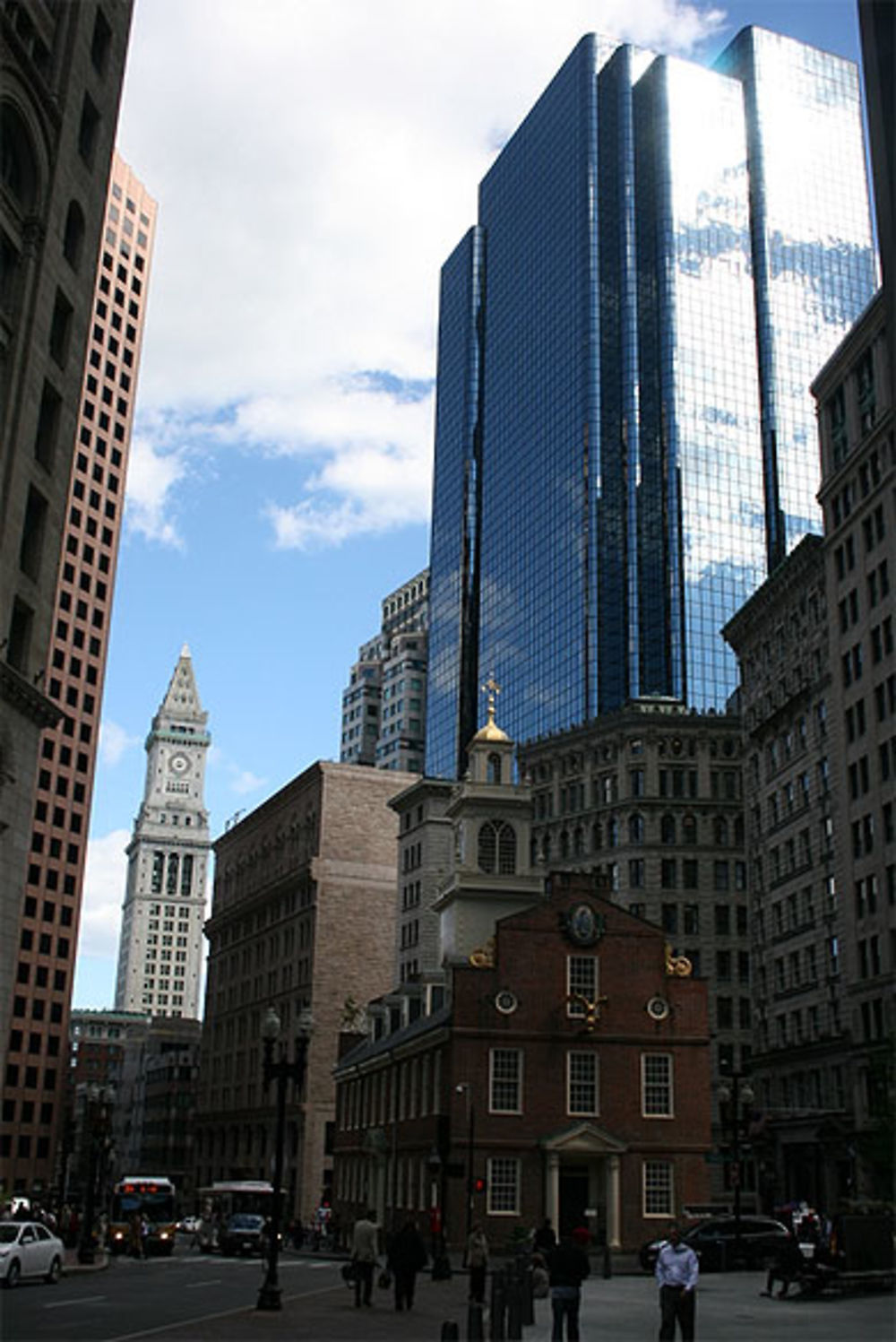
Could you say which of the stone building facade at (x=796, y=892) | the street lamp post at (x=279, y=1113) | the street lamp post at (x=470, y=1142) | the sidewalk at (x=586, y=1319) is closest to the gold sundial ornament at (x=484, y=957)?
the street lamp post at (x=470, y=1142)

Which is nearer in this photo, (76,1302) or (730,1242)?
(76,1302)

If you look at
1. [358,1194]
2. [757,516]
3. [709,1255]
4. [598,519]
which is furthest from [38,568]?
[757,516]

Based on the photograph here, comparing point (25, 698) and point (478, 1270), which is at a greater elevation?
point (25, 698)

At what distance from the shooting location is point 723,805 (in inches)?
4481

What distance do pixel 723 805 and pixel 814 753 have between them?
33.7 m

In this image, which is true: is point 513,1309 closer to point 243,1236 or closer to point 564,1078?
point 564,1078

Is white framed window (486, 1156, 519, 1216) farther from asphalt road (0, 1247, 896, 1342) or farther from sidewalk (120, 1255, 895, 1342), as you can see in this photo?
sidewalk (120, 1255, 895, 1342)

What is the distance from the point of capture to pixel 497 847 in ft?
226

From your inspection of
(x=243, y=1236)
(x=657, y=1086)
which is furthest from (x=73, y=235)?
(x=657, y=1086)

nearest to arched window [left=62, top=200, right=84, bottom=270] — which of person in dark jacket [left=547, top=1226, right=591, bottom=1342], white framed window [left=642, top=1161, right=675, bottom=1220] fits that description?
person in dark jacket [left=547, top=1226, right=591, bottom=1342]

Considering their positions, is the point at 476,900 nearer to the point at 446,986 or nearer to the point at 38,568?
the point at 446,986

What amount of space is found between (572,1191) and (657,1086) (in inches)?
227

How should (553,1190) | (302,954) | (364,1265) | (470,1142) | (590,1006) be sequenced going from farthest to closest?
(302,954) → (590,1006) → (553,1190) → (470,1142) → (364,1265)

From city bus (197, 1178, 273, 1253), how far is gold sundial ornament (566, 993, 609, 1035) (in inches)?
582
